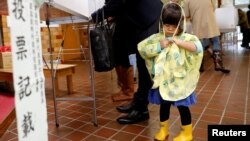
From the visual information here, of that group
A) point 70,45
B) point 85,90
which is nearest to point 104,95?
point 85,90

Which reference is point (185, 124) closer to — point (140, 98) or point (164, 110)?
point (164, 110)

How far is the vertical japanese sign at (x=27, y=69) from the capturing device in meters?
0.59

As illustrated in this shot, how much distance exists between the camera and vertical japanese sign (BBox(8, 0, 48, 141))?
1.93ft

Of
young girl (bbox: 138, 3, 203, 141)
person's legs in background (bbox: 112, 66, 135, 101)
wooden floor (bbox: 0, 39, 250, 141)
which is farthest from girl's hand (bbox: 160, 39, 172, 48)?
person's legs in background (bbox: 112, 66, 135, 101)

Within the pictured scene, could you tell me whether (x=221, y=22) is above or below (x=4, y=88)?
above

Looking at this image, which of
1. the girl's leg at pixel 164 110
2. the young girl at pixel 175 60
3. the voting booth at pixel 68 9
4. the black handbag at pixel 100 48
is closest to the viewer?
the voting booth at pixel 68 9

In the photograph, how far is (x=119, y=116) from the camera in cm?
210

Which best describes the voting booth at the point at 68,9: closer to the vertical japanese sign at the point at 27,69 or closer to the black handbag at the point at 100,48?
the black handbag at the point at 100,48

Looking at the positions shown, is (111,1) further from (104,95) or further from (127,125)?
(104,95)

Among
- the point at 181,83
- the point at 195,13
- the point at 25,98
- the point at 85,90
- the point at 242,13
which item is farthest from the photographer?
the point at 242,13

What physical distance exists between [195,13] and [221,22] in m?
1.64

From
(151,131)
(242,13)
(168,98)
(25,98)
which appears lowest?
(151,131)

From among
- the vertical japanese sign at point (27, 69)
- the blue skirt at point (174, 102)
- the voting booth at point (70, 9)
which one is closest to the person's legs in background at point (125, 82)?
the voting booth at point (70, 9)

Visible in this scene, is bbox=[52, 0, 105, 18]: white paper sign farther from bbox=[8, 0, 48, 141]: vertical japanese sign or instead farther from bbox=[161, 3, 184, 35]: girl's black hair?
bbox=[8, 0, 48, 141]: vertical japanese sign
